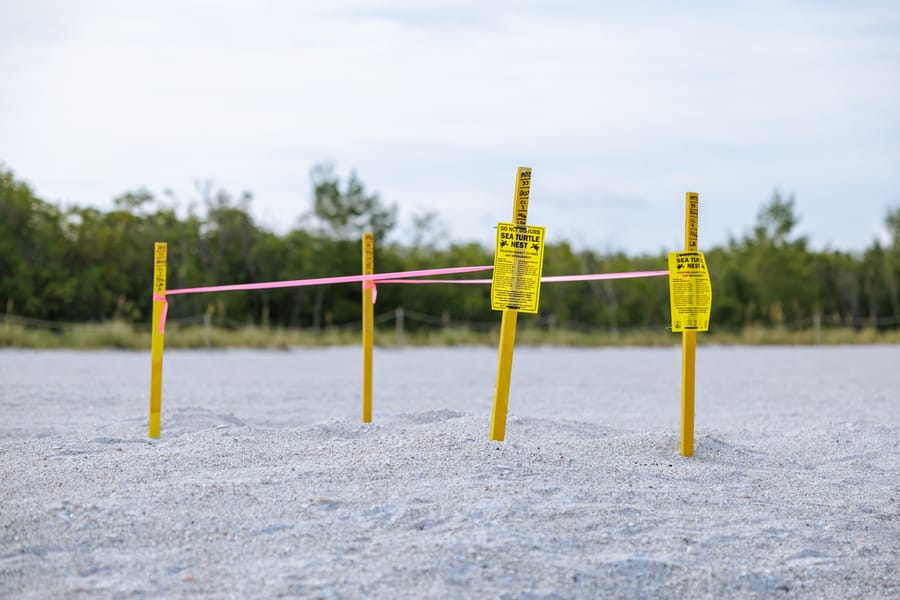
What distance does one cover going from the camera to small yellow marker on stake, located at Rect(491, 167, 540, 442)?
4.88 metres

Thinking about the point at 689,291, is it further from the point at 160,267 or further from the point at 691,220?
the point at 160,267

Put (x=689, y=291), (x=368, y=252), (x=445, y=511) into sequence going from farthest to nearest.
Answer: (x=368, y=252) < (x=689, y=291) < (x=445, y=511)

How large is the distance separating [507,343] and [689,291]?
3.31 feet

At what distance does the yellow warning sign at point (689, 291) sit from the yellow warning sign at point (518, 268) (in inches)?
28.9

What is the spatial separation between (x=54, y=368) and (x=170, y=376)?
2125 millimetres

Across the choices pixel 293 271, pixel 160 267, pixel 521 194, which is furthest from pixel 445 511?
pixel 293 271

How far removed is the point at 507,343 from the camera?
489 centimetres

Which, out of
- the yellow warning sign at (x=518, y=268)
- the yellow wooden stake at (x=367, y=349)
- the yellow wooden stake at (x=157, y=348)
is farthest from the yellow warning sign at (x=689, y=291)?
the yellow wooden stake at (x=157, y=348)

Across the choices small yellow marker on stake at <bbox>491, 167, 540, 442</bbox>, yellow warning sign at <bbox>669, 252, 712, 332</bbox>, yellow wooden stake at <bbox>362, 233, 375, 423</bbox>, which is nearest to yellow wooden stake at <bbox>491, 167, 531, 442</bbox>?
small yellow marker on stake at <bbox>491, 167, 540, 442</bbox>

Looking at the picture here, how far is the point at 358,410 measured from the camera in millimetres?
9180

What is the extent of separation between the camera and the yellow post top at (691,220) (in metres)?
5.20

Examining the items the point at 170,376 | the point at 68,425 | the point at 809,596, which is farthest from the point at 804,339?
the point at 809,596

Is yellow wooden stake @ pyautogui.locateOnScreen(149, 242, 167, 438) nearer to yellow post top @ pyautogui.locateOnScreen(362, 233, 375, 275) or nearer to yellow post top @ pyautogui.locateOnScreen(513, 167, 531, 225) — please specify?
yellow post top @ pyautogui.locateOnScreen(362, 233, 375, 275)

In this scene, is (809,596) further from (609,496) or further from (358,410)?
(358,410)
